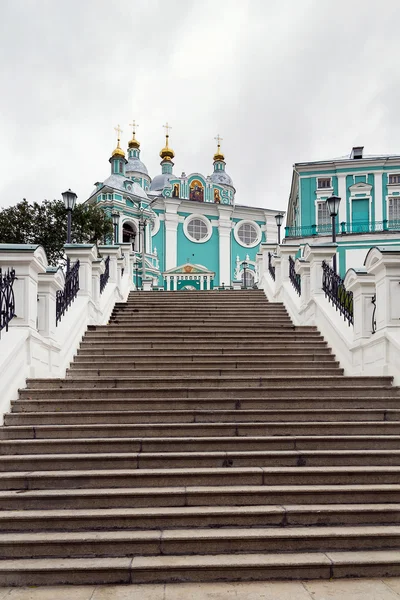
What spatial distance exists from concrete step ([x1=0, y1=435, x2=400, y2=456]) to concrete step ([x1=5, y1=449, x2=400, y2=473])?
0.11 metres

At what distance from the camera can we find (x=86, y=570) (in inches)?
148

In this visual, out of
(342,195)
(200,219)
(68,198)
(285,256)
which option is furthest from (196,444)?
(200,219)

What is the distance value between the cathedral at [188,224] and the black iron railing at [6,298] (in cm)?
3250

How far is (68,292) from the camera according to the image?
8.88 meters

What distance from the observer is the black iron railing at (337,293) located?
855 cm

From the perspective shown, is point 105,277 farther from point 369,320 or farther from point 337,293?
point 369,320

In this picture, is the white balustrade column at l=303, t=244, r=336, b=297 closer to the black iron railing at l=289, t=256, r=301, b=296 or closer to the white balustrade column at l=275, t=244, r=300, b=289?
the black iron railing at l=289, t=256, r=301, b=296

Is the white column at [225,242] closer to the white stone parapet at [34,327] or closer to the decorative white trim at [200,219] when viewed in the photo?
the decorative white trim at [200,219]

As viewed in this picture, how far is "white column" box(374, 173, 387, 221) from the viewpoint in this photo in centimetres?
3141

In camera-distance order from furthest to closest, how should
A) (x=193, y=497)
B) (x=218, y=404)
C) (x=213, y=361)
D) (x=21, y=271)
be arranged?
(x=213, y=361) → (x=21, y=271) → (x=218, y=404) → (x=193, y=497)

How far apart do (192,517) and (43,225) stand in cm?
2481

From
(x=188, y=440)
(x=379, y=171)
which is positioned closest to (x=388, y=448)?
(x=188, y=440)

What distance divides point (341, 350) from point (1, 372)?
513 centimetres

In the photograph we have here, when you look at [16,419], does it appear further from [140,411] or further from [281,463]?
[281,463]
